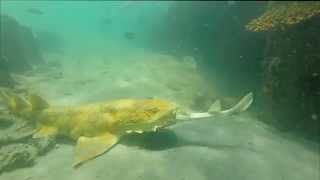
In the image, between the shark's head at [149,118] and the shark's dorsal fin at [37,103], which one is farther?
the shark's dorsal fin at [37,103]

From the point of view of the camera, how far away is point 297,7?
400 inches

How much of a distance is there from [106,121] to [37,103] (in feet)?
6.27

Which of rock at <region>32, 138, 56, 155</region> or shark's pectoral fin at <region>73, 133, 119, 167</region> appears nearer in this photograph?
shark's pectoral fin at <region>73, 133, 119, 167</region>

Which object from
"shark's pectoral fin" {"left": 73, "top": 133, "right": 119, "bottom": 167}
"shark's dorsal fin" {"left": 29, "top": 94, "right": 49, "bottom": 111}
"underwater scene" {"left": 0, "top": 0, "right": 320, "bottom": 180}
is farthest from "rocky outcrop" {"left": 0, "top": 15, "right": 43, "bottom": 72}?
"shark's pectoral fin" {"left": 73, "top": 133, "right": 119, "bottom": 167}

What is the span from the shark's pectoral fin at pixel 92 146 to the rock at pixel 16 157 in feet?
3.42

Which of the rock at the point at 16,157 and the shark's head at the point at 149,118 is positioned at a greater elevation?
the shark's head at the point at 149,118

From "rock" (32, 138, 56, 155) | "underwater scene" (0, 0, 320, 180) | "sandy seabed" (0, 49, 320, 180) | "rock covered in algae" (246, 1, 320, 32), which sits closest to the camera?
"sandy seabed" (0, 49, 320, 180)

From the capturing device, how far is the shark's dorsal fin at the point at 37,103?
7.05 metres

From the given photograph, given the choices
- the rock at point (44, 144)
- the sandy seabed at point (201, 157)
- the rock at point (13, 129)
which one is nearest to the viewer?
the sandy seabed at point (201, 157)

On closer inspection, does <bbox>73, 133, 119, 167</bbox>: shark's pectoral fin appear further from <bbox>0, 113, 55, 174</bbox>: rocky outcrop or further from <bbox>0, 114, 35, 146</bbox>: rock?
<bbox>0, 114, 35, 146</bbox>: rock

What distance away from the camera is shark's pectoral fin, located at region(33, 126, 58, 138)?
668 cm

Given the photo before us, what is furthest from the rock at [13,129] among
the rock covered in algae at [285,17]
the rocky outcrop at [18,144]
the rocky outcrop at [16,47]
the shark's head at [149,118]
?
the rocky outcrop at [16,47]

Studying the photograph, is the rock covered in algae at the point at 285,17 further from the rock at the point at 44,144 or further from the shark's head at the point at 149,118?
the rock at the point at 44,144

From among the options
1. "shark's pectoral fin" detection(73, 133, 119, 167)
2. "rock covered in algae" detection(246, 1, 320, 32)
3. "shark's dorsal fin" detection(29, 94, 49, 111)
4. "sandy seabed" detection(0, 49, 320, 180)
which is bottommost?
"sandy seabed" detection(0, 49, 320, 180)
